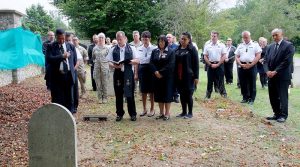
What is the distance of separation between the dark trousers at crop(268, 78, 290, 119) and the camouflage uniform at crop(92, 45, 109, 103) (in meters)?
4.69

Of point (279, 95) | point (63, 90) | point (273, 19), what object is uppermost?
point (273, 19)

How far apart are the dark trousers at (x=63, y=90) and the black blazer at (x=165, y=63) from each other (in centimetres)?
191

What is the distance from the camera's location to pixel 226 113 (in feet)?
32.8

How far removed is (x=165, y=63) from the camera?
349 inches

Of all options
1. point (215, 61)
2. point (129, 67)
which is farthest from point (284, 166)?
point (215, 61)

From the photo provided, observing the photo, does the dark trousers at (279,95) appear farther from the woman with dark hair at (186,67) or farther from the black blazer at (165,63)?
the black blazer at (165,63)

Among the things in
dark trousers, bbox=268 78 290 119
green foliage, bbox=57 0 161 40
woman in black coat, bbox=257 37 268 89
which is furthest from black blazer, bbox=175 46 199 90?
green foliage, bbox=57 0 161 40

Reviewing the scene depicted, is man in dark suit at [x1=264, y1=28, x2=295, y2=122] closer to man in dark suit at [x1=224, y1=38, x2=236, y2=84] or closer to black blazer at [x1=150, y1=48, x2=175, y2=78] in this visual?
black blazer at [x1=150, y1=48, x2=175, y2=78]

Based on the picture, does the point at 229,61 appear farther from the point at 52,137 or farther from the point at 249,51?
the point at 52,137

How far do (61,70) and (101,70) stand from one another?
297 centimetres

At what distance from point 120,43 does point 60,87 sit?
1641 mm

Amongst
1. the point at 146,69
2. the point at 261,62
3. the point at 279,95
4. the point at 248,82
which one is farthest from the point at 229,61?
the point at 146,69

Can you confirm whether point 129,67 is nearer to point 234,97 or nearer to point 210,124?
point 210,124

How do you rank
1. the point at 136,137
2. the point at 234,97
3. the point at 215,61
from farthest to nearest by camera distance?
1. the point at 234,97
2. the point at 215,61
3. the point at 136,137
